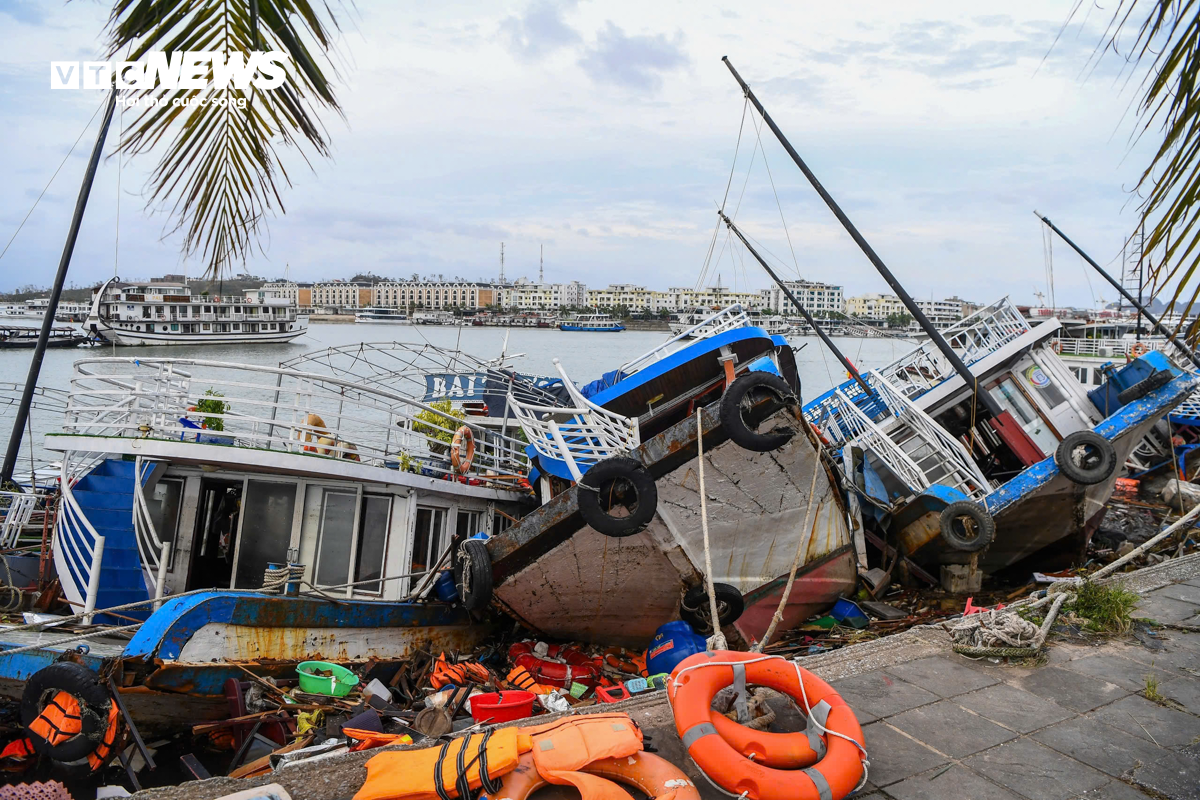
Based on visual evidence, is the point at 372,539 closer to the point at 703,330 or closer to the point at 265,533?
the point at 265,533

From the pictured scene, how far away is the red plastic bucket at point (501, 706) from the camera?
596 centimetres

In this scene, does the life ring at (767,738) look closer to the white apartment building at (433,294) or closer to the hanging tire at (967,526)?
the hanging tire at (967,526)

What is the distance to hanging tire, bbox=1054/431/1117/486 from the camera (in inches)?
416

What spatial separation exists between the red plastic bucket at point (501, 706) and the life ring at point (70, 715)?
2.63 m

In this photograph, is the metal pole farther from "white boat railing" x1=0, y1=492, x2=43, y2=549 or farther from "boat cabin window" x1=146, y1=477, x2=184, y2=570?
"boat cabin window" x1=146, y1=477, x2=184, y2=570

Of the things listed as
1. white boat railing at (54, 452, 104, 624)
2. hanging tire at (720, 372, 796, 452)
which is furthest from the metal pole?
hanging tire at (720, 372, 796, 452)

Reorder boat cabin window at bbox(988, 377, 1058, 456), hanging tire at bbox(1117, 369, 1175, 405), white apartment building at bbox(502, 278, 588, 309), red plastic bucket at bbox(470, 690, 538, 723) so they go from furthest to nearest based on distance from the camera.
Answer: white apartment building at bbox(502, 278, 588, 309) → boat cabin window at bbox(988, 377, 1058, 456) → hanging tire at bbox(1117, 369, 1175, 405) → red plastic bucket at bbox(470, 690, 538, 723)

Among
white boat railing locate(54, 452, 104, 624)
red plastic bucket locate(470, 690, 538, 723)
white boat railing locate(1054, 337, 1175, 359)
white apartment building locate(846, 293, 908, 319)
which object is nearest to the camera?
red plastic bucket locate(470, 690, 538, 723)

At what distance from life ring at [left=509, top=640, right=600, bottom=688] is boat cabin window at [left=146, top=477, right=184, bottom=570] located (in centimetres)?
386

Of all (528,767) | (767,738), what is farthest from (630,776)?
(767,738)

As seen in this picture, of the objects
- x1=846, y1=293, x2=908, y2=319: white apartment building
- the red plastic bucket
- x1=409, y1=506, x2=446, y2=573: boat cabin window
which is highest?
x1=846, y1=293, x2=908, y2=319: white apartment building

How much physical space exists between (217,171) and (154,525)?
24.4ft

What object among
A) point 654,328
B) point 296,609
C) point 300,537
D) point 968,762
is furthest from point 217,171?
point 654,328

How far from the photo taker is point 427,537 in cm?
909
